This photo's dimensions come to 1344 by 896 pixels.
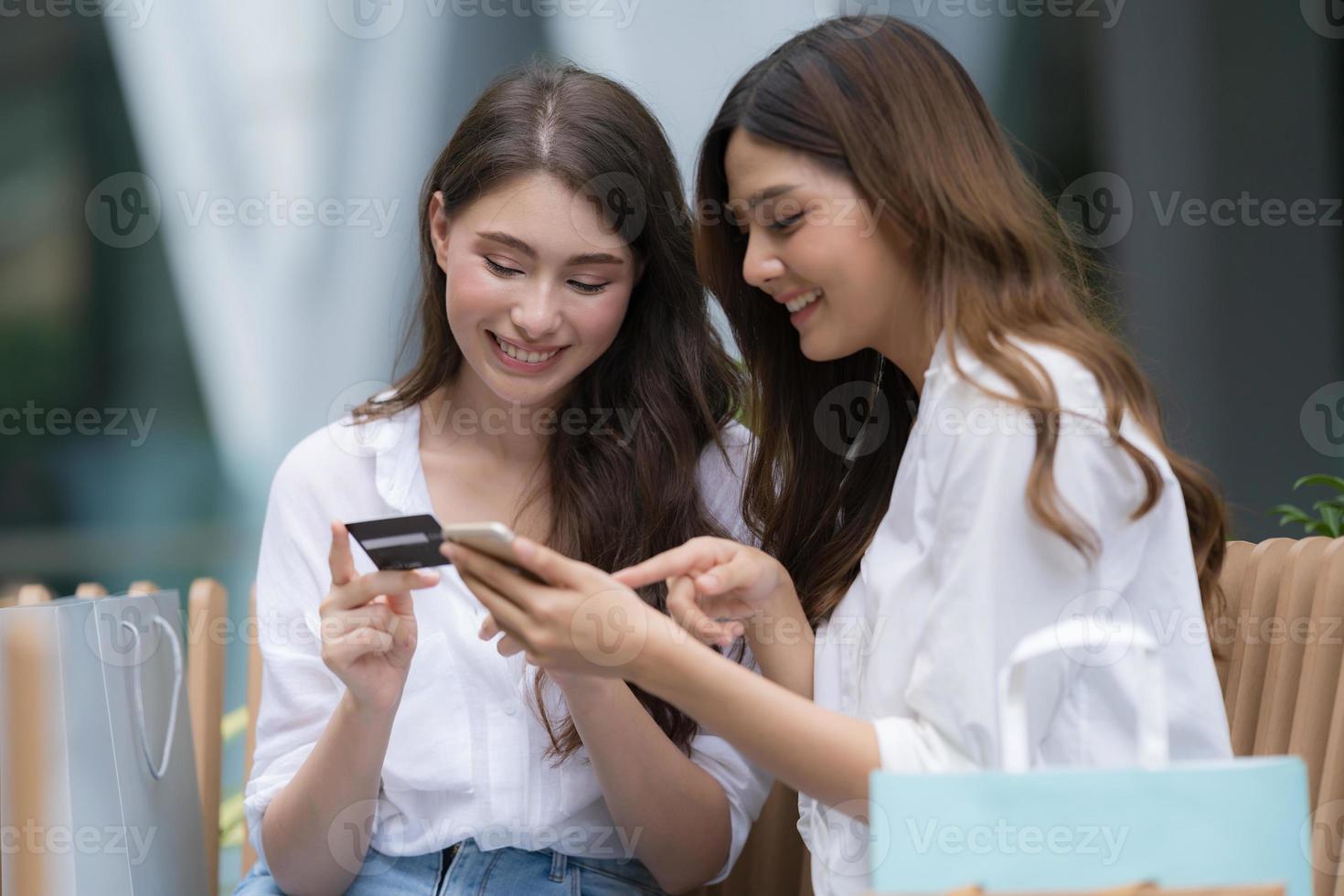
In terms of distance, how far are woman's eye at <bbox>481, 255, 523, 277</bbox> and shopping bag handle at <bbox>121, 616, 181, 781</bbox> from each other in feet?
2.42

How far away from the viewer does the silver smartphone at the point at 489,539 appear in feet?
4.09

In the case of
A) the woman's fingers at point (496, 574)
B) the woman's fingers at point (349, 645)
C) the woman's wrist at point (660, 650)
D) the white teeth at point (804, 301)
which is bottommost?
the woman's fingers at point (349, 645)

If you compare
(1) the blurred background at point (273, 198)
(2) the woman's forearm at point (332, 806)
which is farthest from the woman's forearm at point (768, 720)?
(1) the blurred background at point (273, 198)

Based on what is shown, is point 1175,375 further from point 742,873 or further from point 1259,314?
point 742,873

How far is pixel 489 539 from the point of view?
4.17 feet

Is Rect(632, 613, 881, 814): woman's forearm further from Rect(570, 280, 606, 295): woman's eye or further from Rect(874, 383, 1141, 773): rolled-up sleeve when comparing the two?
Rect(570, 280, 606, 295): woman's eye

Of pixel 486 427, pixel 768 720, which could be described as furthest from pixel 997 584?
pixel 486 427

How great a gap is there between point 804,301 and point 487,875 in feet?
2.72

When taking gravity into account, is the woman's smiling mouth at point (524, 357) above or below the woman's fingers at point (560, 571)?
above

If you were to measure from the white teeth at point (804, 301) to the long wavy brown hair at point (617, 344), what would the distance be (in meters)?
0.39

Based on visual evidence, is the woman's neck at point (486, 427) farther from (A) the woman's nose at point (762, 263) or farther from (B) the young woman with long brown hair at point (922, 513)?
(A) the woman's nose at point (762, 263)

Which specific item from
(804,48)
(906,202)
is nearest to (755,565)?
(906,202)

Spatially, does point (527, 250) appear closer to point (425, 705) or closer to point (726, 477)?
point (726, 477)

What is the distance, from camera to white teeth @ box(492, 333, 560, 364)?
1.79 metres
